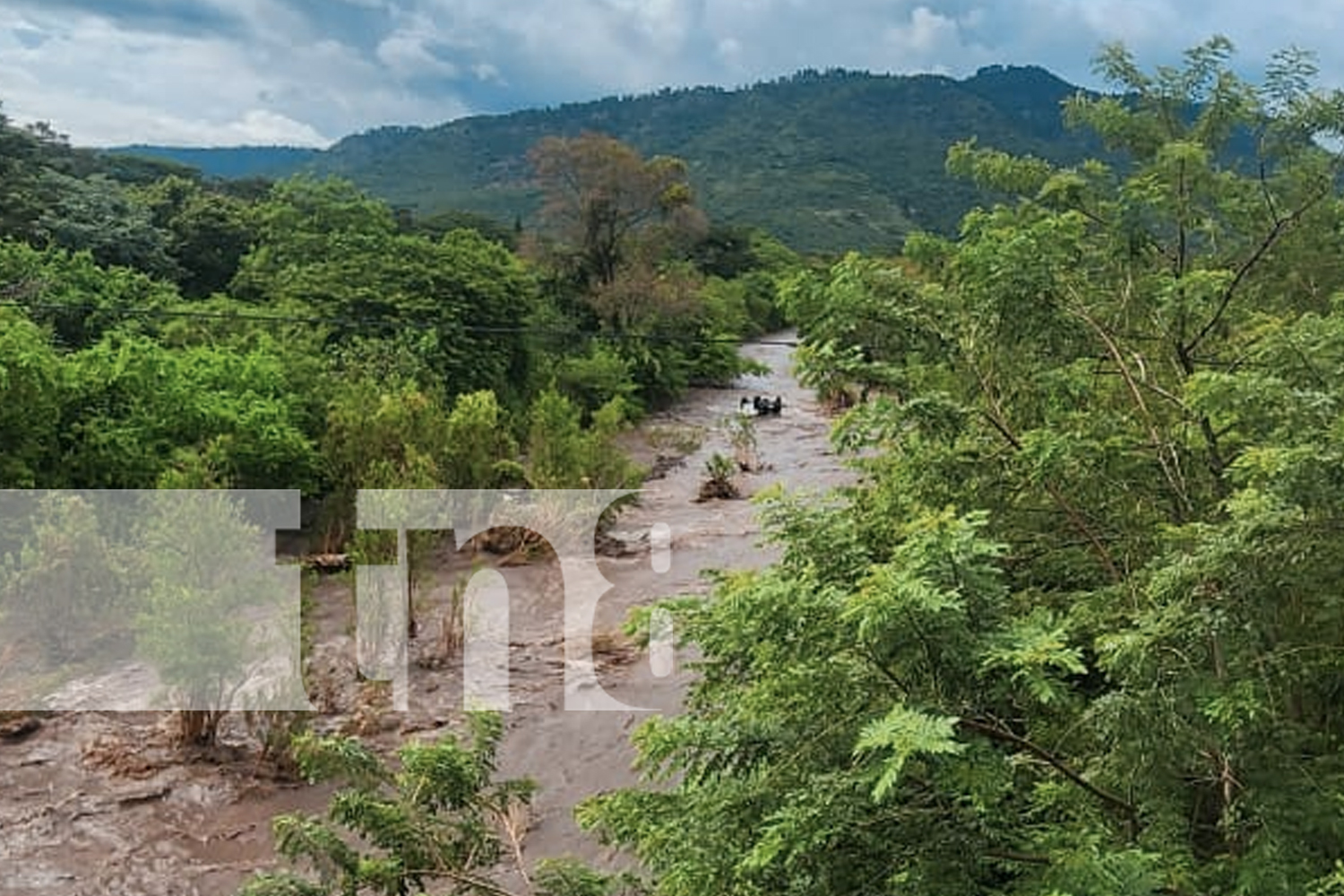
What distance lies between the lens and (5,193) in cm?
1945

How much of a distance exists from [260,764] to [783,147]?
73832mm

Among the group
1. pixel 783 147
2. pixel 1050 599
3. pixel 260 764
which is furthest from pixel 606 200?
pixel 783 147

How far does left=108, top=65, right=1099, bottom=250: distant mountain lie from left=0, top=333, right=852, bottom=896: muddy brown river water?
133 feet

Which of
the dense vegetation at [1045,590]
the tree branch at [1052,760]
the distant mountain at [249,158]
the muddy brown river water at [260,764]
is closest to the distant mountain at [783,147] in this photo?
the distant mountain at [249,158]

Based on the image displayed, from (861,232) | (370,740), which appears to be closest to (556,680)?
(370,740)

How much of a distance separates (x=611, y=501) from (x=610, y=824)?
384 inches

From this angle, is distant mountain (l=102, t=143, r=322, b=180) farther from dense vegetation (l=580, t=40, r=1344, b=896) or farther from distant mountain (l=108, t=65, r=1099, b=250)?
dense vegetation (l=580, t=40, r=1344, b=896)

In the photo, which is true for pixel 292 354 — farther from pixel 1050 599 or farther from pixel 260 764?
pixel 1050 599

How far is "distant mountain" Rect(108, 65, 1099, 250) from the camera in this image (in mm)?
58531

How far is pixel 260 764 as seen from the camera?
6.83m

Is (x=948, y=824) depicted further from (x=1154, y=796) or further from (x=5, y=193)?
(x=5, y=193)

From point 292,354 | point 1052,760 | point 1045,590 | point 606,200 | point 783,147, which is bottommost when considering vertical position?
point 1052,760

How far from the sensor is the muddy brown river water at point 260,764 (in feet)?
19.1

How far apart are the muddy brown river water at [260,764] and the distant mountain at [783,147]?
40530 mm
